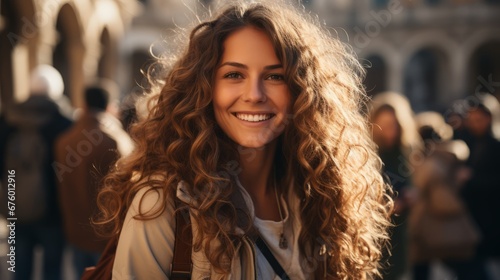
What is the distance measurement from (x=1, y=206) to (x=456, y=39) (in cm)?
3223

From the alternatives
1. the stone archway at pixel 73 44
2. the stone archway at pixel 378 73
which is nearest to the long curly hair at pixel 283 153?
the stone archway at pixel 73 44

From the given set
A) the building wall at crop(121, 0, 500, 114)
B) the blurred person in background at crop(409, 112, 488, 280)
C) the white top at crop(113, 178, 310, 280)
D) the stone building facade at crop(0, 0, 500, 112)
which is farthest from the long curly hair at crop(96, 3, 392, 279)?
the building wall at crop(121, 0, 500, 114)

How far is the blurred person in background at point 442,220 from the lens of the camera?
5410 millimetres

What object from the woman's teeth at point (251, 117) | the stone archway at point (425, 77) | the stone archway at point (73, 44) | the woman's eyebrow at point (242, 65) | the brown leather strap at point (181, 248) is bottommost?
the brown leather strap at point (181, 248)

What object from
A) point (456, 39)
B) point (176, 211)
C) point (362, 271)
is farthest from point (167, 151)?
point (456, 39)

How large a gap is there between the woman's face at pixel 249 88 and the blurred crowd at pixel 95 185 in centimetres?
286

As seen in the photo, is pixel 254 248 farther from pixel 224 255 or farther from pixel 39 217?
pixel 39 217

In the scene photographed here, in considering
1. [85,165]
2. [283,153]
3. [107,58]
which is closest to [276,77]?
[283,153]

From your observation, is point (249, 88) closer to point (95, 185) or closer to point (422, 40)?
point (95, 185)

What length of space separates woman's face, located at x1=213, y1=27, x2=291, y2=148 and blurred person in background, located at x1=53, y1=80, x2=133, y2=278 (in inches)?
108

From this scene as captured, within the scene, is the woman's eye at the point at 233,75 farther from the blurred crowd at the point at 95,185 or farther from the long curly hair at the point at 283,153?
the blurred crowd at the point at 95,185

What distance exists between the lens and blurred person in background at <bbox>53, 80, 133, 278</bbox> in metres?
4.92

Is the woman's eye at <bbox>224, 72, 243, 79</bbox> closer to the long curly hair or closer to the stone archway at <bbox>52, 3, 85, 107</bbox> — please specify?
the long curly hair

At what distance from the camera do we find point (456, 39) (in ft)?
115
